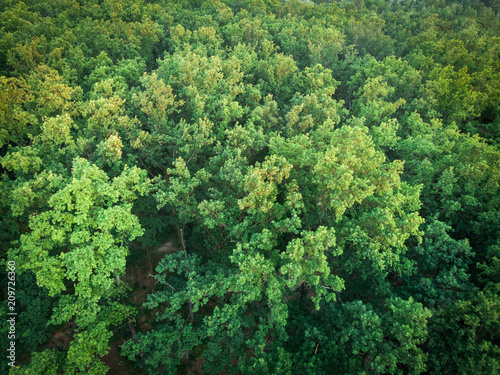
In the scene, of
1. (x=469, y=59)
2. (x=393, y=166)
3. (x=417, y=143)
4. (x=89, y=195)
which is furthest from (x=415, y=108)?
(x=89, y=195)

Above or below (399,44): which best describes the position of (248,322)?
below

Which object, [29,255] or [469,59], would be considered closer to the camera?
[29,255]

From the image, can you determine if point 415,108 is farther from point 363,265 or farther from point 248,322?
point 248,322

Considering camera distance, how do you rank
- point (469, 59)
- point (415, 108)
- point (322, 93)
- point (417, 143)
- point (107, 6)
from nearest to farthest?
point (417, 143) → point (322, 93) → point (415, 108) → point (469, 59) → point (107, 6)

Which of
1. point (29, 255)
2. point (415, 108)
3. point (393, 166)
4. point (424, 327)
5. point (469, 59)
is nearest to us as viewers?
point (424, 327)

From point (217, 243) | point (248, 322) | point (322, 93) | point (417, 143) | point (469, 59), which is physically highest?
point (469, 59)

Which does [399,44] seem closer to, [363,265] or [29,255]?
[363,265]
